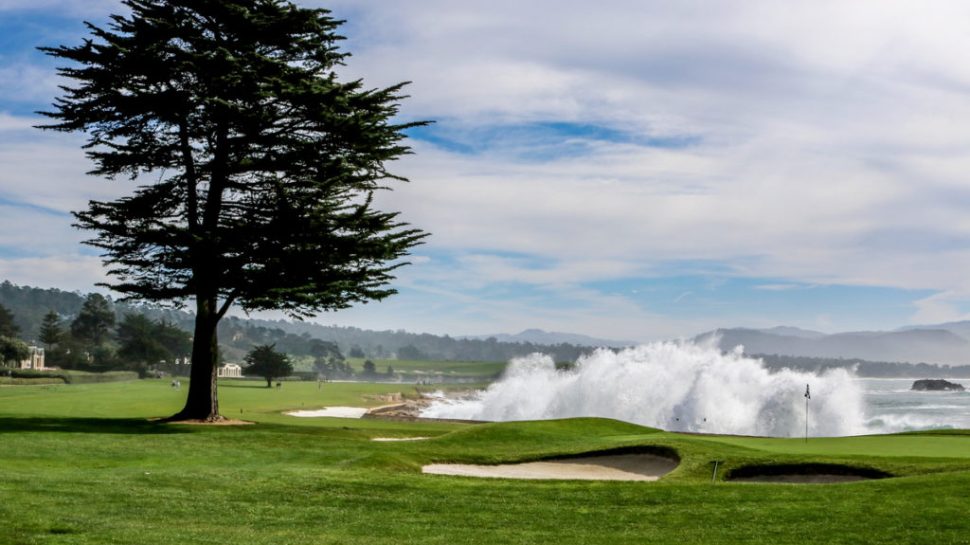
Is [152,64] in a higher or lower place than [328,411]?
higher

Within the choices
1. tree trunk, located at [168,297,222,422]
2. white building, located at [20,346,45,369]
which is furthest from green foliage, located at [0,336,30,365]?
tree trunk, located at [168,297,222,422]

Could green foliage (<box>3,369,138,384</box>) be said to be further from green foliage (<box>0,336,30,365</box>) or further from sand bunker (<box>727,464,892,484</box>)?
sand bunker (<box>727,464,892,484</box>)

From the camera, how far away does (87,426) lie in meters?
25.8

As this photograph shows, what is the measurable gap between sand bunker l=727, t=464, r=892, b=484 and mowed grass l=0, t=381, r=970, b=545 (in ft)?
1.06

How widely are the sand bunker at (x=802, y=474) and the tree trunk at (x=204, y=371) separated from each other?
1683cm

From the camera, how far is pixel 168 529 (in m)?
11.8

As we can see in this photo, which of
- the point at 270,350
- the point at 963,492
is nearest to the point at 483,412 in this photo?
the point at 270,350

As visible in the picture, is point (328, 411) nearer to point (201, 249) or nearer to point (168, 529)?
point (201, 249)

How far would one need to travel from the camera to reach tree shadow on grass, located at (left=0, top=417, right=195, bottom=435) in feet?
80.1

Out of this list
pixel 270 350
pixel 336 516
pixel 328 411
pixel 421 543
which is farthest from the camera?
pixel 270 350

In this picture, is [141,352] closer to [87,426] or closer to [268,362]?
[268,362]

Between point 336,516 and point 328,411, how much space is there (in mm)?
38776

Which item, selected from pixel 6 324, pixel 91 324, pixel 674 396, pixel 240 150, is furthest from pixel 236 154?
pixel 91 324

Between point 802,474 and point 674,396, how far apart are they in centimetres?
5114
